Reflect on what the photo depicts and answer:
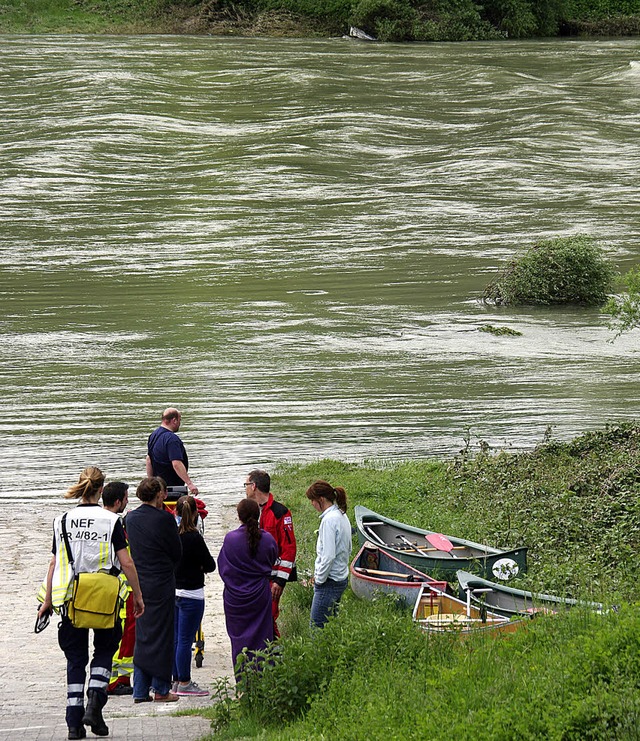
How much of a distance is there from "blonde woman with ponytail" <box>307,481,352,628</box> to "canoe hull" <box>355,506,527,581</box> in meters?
1.96

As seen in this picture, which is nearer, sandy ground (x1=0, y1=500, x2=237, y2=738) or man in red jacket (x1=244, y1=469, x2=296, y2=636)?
sandy ground (x1=0, y1=500, x2=237, y2=738)

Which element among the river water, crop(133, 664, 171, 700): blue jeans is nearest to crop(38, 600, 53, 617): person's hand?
crop(133, 664, 171, 700): blue jeans

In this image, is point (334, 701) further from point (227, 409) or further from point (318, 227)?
point (318, 227)

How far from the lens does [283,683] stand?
8.55 m

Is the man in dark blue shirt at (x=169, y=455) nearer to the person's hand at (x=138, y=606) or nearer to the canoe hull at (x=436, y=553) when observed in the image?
the canoe hull at (x=436, y=553)

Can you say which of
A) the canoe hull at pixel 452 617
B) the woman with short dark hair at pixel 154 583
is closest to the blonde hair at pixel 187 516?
the woman with short dark hair at pixel 154 583

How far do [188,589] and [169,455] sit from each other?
9.19 feet

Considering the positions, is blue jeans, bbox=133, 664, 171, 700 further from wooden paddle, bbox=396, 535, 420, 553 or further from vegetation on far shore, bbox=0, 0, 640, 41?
vegetation on far shore, bbox=0, 0, 640, 41

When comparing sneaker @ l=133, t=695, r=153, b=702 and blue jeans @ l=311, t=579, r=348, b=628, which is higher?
blue jeans @ l=311, t=579, r=348, b=628

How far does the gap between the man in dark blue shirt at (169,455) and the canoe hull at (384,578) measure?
1.92 m

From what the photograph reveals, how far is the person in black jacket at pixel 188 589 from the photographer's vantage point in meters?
9.45

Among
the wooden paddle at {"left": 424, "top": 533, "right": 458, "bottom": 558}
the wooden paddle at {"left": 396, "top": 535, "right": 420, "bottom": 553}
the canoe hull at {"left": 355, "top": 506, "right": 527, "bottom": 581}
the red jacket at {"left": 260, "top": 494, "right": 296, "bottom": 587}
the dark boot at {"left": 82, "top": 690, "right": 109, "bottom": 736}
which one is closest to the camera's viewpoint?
the dark boot at {"left": 82, "top": 690, "right": 109, "bottom": 736}

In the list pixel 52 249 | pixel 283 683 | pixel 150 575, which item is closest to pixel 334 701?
pixel 283 683

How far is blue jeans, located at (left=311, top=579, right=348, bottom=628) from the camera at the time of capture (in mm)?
9609
